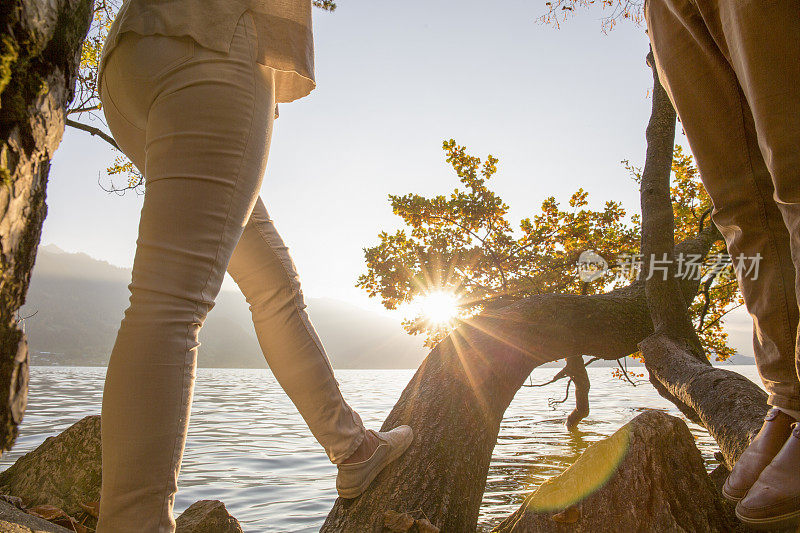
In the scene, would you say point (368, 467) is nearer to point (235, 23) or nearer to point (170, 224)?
point (170, 224)

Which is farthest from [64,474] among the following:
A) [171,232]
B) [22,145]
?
[22,145]

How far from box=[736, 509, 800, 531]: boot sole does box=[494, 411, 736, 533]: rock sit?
25cm

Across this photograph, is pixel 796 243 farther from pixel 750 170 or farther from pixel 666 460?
pixel 666 460

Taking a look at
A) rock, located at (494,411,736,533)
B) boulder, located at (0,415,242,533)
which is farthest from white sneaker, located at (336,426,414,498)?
boulder, located at (0,415,242,533)

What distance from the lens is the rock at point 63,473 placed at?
106 inches

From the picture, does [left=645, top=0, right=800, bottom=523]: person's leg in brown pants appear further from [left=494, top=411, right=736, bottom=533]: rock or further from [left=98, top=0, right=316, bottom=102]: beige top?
[left=98, top=0, right=316, bottom=102]: beige top

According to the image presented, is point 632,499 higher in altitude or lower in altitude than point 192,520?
higher

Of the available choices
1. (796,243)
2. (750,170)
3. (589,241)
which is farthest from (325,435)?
(589,241)

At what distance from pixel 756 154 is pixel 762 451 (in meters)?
0.86

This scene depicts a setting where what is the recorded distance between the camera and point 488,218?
9.20m

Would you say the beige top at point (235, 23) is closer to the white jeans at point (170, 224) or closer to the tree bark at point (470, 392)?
the white jeans at point (170, 224)

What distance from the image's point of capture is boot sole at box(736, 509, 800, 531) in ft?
4.15

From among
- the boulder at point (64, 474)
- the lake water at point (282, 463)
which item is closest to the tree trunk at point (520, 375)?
the lake water at point (282, 463)

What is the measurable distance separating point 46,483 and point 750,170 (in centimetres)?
358
